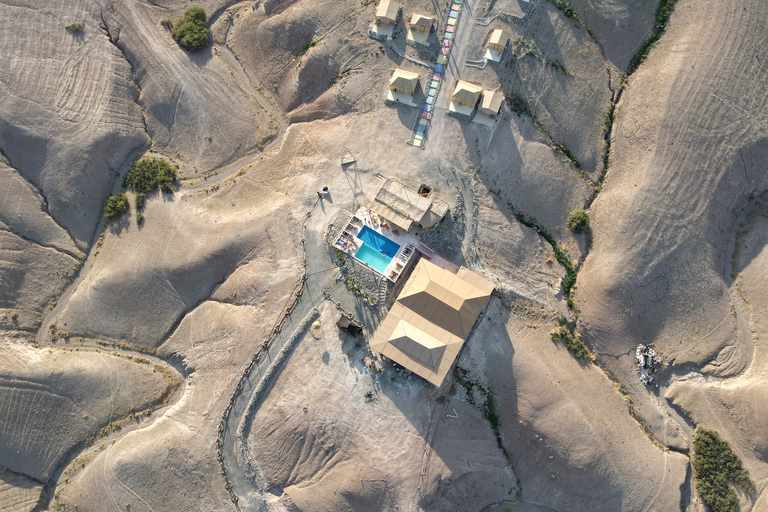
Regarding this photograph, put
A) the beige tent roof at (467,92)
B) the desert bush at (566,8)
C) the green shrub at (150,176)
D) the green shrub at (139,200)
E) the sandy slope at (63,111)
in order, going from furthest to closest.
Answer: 1. the green shrub at (150,176)
2. the green shrub at (139,200)
3. the sandy slope at (63,111)
4. the desert bush at (566,8)
5. the beige tent roof at (467,92)

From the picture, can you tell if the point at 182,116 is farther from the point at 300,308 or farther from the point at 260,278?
the point at 300,308

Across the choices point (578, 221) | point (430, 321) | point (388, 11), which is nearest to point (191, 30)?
point (388, 11)

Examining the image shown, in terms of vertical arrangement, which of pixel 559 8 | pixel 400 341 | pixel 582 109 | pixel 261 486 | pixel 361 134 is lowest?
pixel 261 486

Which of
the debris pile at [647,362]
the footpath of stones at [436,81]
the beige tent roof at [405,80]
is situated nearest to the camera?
the beige tent roof at [405,80]

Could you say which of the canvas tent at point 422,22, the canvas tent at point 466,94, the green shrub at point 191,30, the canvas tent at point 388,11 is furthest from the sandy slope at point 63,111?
the canvas tent at point 466,94

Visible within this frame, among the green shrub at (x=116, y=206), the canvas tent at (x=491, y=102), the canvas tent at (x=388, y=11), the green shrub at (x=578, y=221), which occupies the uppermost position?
the canvas tent at (x=388, y=11)

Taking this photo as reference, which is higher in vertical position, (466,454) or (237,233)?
(237,233)

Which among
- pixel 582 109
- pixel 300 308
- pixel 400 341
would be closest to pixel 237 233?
pixel 300 308

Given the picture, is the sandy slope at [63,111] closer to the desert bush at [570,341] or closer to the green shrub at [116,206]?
the green shrub at [116,206]
